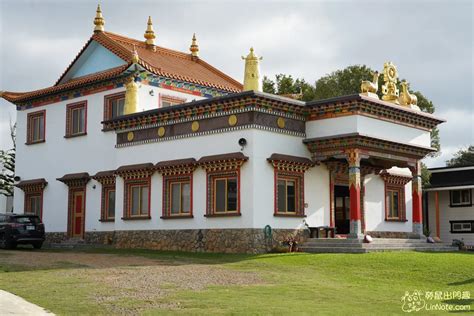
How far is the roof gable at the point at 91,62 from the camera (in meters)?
31.5

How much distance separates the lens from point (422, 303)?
1397cm

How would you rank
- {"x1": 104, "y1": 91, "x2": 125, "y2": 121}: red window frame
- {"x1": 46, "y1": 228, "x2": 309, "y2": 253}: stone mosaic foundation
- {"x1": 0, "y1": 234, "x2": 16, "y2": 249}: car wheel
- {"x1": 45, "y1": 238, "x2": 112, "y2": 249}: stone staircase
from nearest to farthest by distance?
{"x1": 46, "y1": 228, "x2": 309, "y2": 253}: stone mosaic foundation < {"x1": 0, "y1": 234, "x2": 16, "y2": 249}: car wheel < {"x1": 45, "y1": 238, "x2": 112, "y2": 249}: stone staircase < {"x1": 104, "y1": 91, "x2": 125, "y2": 121}: red window frame

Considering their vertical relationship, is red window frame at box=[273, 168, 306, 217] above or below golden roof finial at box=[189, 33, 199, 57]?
below

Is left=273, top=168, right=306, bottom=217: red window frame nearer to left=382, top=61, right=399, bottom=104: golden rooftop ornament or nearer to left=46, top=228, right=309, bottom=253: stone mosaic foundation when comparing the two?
left=46, top=228, right=309, bottom=253: stone mosaic foundation

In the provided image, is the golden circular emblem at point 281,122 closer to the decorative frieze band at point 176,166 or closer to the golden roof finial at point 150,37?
the decorative frieze band at point 176,166

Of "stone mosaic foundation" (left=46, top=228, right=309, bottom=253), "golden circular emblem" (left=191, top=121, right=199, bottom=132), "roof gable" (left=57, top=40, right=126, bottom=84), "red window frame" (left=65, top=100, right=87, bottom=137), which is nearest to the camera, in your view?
"stone mosaic foundation" (left=46, top=228, right=309, bottom=253)

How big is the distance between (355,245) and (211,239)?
4.83 metres

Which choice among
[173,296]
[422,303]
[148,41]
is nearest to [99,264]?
[173,296]

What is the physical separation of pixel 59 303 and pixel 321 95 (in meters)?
32.0

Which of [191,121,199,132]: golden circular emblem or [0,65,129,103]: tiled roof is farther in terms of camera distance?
[0,65,129,103]: tiled roof

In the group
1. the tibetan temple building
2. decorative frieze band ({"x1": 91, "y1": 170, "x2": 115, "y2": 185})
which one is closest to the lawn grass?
the tibetan temple building

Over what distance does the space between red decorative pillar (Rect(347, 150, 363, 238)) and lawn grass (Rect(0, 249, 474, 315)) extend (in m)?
1.90

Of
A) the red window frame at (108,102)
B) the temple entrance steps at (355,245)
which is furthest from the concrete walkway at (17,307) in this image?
the red window frame at (108,102)

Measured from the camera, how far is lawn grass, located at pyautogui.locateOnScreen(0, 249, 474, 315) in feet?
41.4
